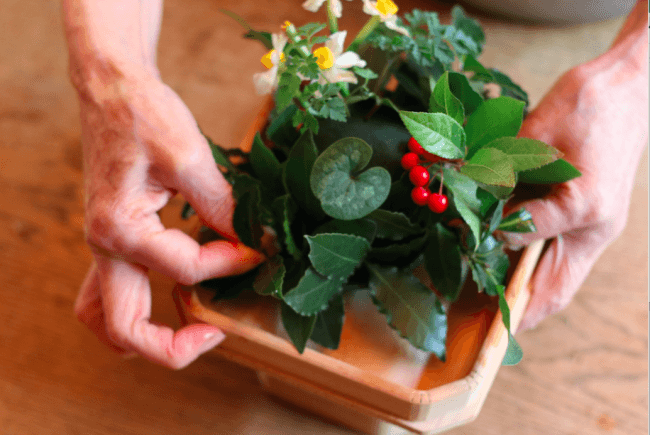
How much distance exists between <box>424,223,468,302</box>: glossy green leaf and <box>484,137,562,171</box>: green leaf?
92 millimetres

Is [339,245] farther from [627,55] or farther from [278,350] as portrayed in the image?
[627,55]

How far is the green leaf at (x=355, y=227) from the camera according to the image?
423 mm

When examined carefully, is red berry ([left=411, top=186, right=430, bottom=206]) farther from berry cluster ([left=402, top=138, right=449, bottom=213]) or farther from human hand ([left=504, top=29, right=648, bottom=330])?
human hand ([left=504, top=29, right=648, bottom=330])

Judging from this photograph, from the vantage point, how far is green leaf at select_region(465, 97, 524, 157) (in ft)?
1.25

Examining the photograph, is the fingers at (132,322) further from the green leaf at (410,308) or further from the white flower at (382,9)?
the white flower at (382,9)

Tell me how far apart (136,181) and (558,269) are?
41 centimetres

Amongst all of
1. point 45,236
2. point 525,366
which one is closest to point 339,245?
point 525,366

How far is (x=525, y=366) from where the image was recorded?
61 centimetres

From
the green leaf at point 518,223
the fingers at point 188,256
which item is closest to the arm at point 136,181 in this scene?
the fingers at point 188,256

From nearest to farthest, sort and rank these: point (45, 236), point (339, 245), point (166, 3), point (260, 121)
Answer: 1. point (339, 245)
2. point (260, 121)
3. point (45, 236)
4. point (166, 3)

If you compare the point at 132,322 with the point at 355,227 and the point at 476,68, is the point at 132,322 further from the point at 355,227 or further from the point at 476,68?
the point at 476,68

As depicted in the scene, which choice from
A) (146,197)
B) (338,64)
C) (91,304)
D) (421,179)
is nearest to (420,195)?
(421,179)

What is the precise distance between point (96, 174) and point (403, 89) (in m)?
0.30

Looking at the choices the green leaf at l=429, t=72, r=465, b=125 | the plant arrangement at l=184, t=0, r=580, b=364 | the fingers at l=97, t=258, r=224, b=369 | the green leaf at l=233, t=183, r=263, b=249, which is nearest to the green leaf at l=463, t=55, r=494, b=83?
the plant arrangement at l=184, t=0, r=580, b=364
